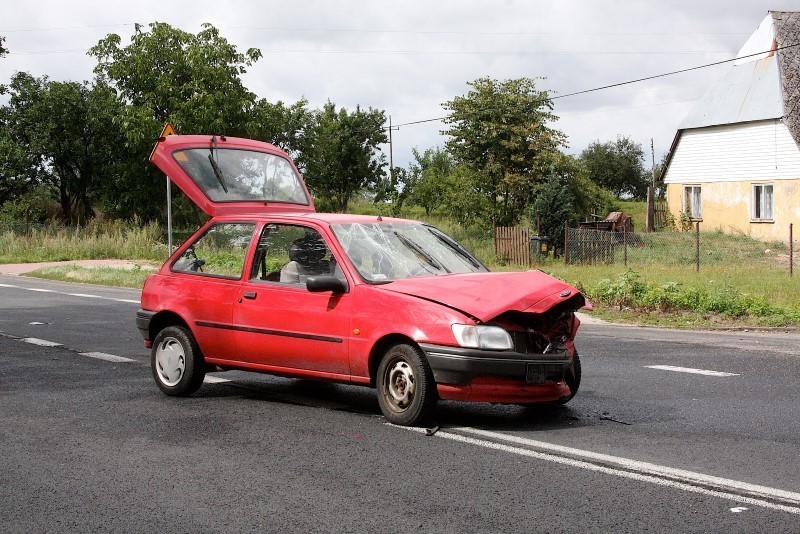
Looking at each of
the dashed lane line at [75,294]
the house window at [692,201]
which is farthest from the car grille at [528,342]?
the house window at [692,201]

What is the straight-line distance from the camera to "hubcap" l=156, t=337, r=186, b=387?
8.90 m

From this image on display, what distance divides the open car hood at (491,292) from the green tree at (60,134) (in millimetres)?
41200

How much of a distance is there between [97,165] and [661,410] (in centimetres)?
4396

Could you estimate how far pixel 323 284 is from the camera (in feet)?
25.4

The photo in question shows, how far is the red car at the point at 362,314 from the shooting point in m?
7.20

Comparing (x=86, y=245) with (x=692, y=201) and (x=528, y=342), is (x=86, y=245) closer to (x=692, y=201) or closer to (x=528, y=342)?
(x=692, y=201)

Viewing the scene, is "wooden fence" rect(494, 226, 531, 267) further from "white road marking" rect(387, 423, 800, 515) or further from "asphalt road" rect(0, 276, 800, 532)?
"white road marking" rect(387, 423, 800, 515)

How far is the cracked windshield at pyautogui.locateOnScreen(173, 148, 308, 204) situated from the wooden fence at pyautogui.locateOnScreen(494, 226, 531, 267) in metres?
19.2

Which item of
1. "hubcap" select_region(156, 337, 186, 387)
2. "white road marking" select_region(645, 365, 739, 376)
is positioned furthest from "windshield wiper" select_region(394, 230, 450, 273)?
"white road marking" select_region(645, 365, 739, 376)

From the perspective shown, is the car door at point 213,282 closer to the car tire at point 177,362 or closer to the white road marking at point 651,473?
the car tire at point 177,362

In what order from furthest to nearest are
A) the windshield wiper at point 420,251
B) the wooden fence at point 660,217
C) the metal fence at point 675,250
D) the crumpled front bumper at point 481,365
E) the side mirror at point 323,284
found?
the wooden fence at point 660,217
the metal fence at point 675,250
the windshield wiper at point 420,251
the side mirror at point 323,284
the crumpled front bumper at point 481,365

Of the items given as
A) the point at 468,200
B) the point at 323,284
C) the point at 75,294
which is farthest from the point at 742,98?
the point at 323,284

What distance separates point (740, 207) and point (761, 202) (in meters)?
0.90

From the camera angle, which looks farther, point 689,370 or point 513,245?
point 513,245
